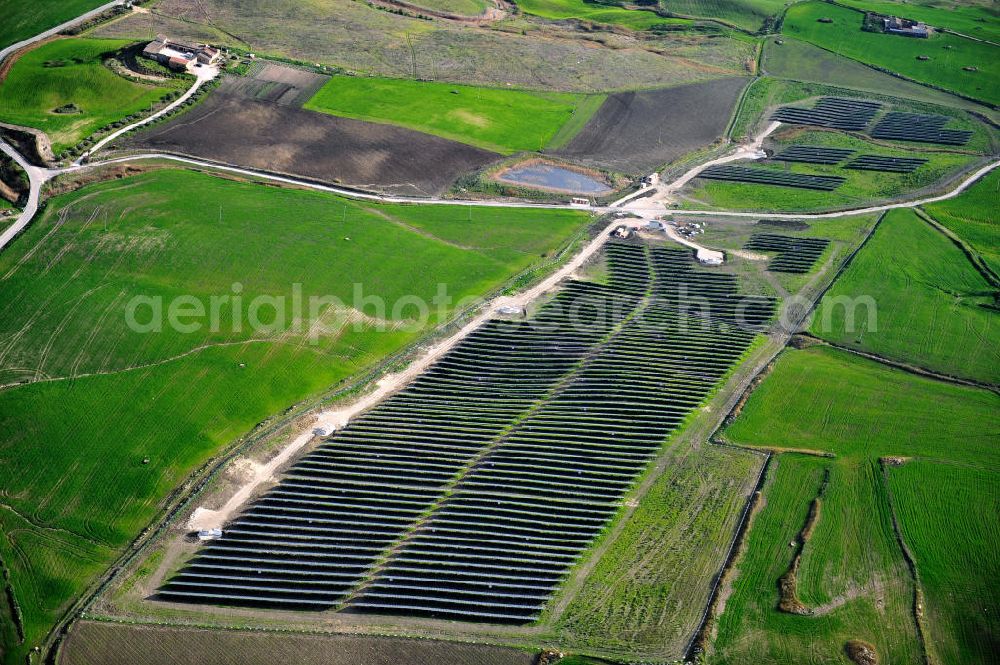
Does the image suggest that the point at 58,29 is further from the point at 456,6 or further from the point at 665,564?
the point at 665,564

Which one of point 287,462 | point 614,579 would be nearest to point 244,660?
point 287,462

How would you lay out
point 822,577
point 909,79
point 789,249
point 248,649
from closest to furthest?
point 248,649 < point 822,577 < point 789,249 < point 909,79

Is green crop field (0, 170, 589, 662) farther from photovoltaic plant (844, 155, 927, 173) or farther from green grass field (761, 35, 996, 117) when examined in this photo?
green grass field (761, 35, 996, 117)

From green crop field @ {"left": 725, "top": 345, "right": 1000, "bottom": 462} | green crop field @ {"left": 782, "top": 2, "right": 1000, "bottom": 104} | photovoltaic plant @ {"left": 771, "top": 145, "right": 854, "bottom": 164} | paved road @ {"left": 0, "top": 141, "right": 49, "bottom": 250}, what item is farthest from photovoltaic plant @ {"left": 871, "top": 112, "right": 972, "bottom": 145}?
paved road @ {"left": 0, "top": 141, "right": 49, "bottom": 250}

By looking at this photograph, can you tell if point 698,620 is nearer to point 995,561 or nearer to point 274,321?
point 995,561

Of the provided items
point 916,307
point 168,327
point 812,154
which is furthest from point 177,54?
point 916,307
